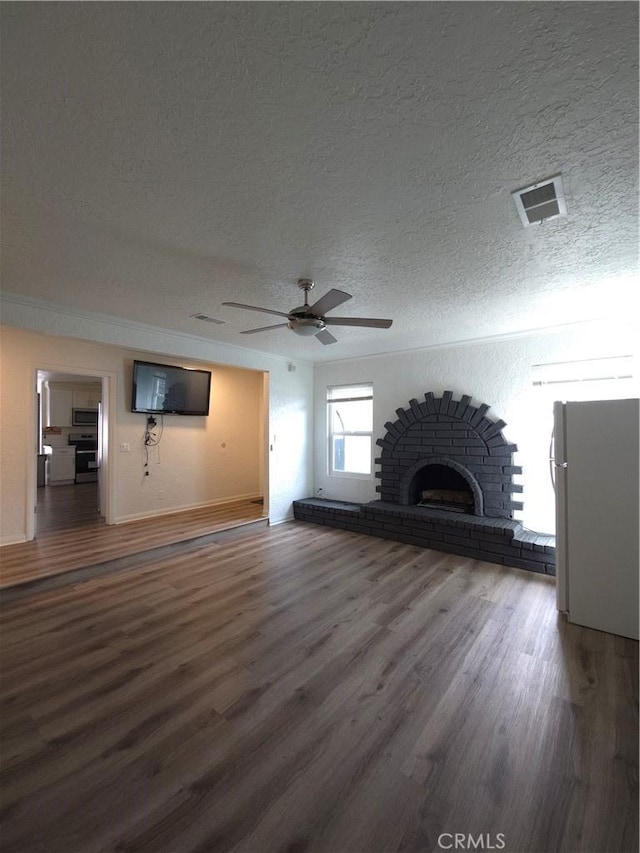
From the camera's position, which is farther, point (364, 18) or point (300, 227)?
point (300, 227)

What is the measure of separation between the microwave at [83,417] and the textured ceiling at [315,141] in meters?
6.54

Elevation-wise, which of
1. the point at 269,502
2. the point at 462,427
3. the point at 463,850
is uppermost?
the point at 462,427

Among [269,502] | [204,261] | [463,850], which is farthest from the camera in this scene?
[269,502]

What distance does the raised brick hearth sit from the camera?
3680 millimetres

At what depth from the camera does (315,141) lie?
1.42 metres

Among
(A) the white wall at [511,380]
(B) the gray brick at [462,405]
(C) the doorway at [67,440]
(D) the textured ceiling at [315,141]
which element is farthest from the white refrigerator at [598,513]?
(C) the doorway at [67,440]

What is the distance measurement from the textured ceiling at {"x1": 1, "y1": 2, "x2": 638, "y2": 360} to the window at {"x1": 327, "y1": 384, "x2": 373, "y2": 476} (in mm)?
2821

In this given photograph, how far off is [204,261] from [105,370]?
310cm

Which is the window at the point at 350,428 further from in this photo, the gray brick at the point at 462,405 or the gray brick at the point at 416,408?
the gray brick at the point at 462,405

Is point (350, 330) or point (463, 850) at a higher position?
point (350, 330)

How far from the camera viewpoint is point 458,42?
1057mm

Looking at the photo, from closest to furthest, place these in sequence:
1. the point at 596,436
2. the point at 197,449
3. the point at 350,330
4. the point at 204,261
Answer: the point at 204,261 < the point at 596,436 < the point at 350,330 < the point at 197,449

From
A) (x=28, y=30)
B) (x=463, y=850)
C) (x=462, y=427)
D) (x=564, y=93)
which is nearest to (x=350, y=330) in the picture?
(x=462, y=427)

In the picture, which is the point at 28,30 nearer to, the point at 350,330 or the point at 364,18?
the point at 364,18
